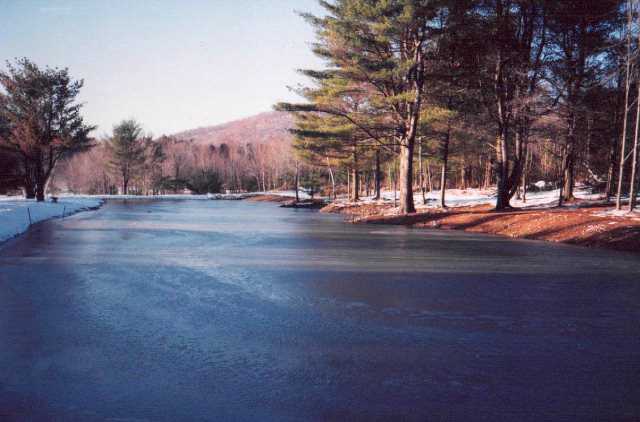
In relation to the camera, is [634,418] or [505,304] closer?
[634,418]

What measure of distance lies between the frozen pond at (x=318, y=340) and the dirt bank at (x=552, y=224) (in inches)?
141

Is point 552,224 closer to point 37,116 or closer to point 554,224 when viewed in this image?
point 554,224

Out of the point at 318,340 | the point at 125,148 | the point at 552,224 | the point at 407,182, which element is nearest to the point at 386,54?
the point at 407,182

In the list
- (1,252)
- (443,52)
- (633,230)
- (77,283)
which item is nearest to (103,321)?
(77,283)

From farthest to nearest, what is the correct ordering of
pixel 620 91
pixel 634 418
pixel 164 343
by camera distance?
1. pixel 620 91
2. pixel 164 343
3. pixel 634 418

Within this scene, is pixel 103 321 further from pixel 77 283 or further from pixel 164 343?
pixel 77 283

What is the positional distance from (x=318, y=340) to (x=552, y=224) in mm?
15044

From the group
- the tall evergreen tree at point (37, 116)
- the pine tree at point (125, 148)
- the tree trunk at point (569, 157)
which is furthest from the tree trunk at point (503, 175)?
the pine tree at point (125, 148)

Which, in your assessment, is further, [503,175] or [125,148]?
[125,148]

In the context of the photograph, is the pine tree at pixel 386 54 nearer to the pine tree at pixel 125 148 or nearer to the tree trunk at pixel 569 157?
the tree trunk at pixel 569 157

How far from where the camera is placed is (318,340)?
540 centimetres

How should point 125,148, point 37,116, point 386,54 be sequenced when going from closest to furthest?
point 386,54
point 37,116
point 125,148

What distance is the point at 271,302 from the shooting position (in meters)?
7.23

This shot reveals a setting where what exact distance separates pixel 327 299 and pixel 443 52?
66.5 feet
